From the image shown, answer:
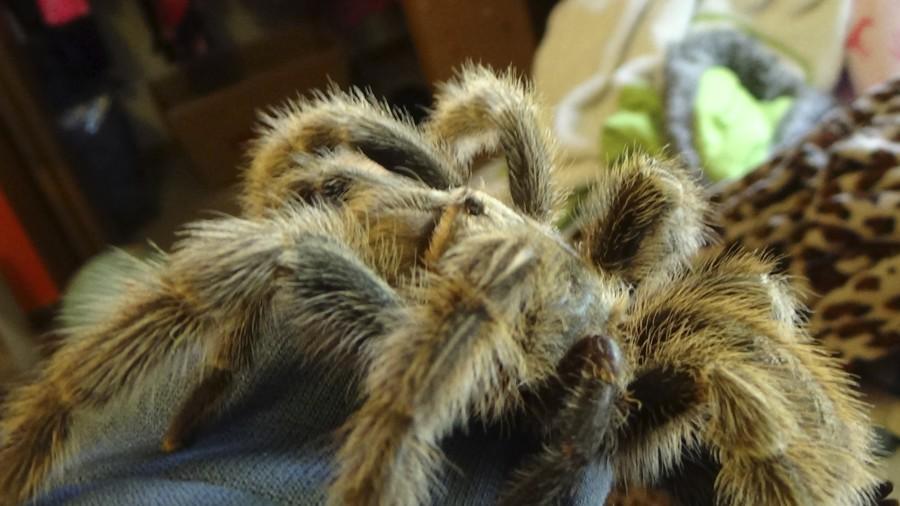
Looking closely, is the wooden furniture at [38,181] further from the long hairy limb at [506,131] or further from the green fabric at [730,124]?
the green fabric at [730,124]

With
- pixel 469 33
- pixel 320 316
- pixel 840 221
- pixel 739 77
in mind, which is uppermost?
pixel 469 33

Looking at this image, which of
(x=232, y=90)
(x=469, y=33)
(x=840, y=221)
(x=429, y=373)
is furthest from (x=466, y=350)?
(x=232, y=90)

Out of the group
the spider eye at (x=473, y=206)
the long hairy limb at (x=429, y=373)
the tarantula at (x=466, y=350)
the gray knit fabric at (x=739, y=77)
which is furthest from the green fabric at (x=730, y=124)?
the long hairy limb at (x=429, y=373)

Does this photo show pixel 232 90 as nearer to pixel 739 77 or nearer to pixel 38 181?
pixel 38 181

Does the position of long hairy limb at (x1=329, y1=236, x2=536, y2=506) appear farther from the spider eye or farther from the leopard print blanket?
the leopard print blanket

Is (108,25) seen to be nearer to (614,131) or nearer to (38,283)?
(38,283)

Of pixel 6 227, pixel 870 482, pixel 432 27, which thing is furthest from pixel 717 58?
pixel 6 227
